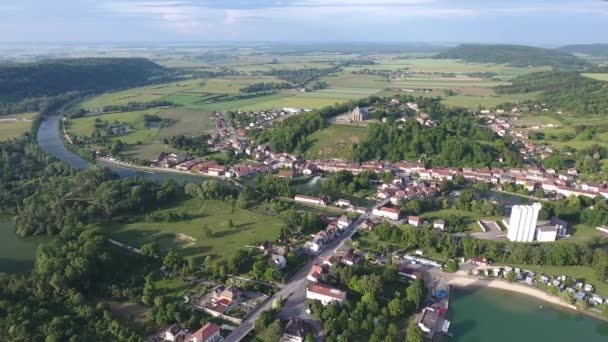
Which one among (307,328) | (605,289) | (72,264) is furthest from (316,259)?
(605,289)

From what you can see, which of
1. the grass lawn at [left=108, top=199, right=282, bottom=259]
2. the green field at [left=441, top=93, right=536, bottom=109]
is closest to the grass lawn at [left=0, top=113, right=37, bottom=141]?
the grass lawn at [left=108, top=199, right=282, bottom=259]

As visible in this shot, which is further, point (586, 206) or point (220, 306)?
point (586, 206)

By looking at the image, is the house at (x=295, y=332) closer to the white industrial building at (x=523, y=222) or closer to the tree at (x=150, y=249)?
the tree at (x=150, y=249)

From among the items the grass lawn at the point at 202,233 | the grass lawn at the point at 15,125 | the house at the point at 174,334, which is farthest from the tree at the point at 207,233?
the grass lawn at the point at 15,125

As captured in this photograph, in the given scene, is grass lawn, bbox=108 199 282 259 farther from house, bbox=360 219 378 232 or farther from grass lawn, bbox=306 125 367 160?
grass lawn, bbox=306 125 367 160

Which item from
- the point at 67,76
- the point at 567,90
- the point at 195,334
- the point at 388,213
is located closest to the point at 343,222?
the point at 388,213

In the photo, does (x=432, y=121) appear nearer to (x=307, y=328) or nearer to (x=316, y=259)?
(x=316, y=259)
